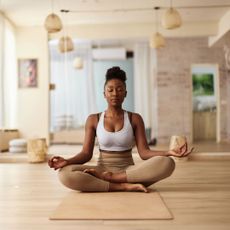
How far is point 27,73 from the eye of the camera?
7562 millimetres

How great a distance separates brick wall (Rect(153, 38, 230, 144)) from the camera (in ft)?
A: 30.5

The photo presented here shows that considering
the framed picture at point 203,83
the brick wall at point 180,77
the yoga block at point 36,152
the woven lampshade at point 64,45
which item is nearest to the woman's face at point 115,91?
the yoga block at point 36,152

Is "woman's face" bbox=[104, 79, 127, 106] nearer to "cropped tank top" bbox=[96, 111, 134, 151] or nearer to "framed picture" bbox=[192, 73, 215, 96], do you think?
"cropped tank top" bbox=[96, 111, 134, 151]

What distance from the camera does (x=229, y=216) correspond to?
208cm

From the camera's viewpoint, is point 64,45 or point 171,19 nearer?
point 171,19

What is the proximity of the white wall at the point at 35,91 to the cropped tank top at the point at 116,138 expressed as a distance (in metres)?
4.82

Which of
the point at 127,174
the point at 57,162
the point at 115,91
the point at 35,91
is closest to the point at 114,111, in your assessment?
the point at 115,91

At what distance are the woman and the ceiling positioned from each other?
3.86m

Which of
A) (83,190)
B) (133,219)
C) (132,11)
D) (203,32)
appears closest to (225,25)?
(203,32)

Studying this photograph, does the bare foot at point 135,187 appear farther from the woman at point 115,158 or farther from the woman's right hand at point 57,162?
the woman's right hand at point 57,162

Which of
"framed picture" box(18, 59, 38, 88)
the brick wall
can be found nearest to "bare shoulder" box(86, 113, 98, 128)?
"framed picture" box(18, 59, 38, 88)

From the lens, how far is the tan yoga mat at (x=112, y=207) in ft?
6.73

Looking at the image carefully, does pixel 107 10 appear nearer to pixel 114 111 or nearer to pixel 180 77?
pixel 180 77

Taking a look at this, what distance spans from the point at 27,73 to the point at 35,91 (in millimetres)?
402
